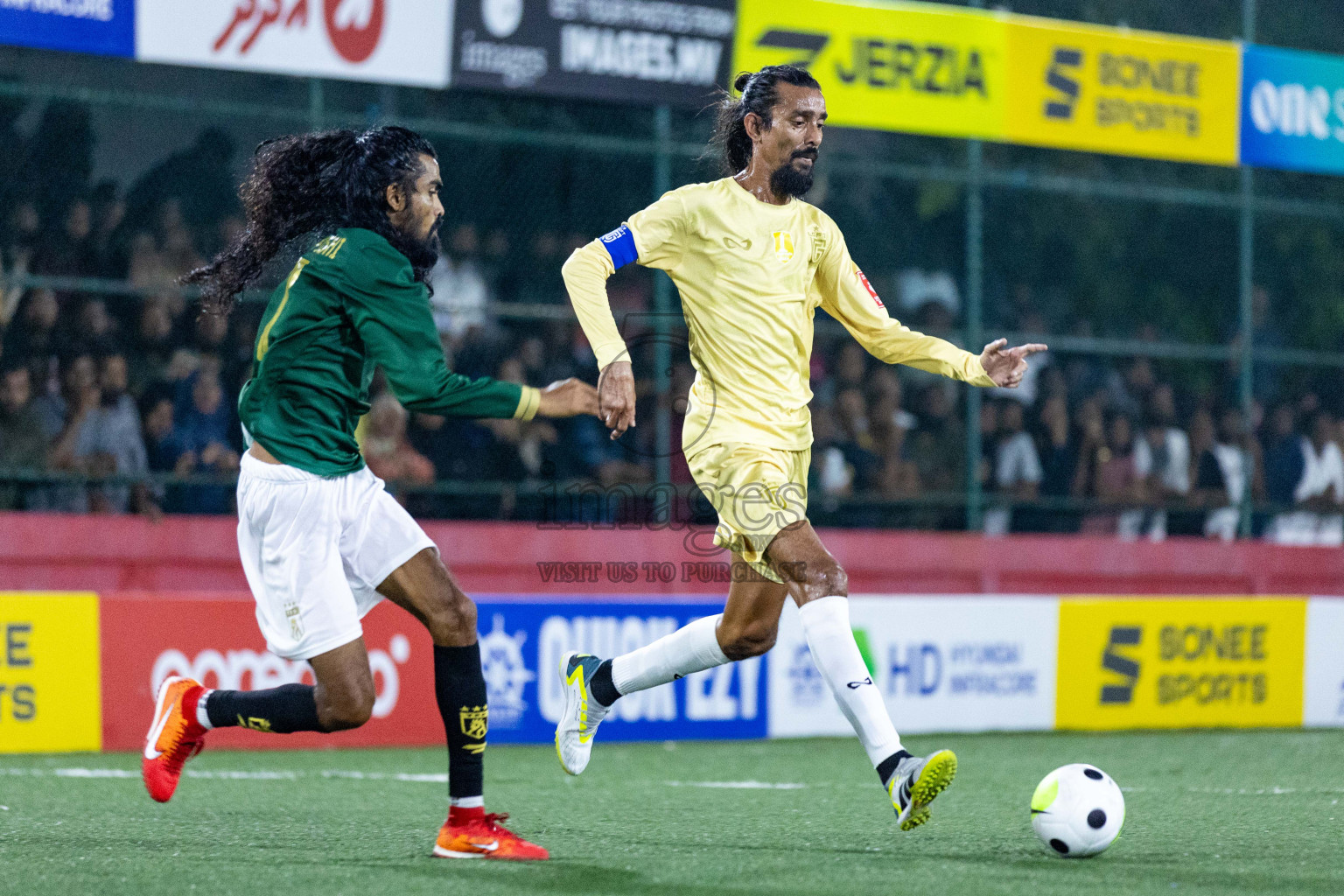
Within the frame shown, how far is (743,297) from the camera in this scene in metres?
5.54

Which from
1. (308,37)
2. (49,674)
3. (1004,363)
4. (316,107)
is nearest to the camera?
(1004,363)

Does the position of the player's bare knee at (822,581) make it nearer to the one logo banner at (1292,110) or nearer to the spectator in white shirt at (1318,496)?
the spectator in white shirt at (1318,496)

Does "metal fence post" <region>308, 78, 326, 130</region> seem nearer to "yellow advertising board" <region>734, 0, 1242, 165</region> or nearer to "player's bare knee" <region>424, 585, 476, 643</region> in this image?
"yellow advertising board" <region>734, 0, 1242, 165</region>

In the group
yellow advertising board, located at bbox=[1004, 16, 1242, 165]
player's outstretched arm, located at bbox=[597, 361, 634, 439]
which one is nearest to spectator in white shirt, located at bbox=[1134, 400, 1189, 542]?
yellow advertising board, located at bbox=[1004, 16, 1242, 165]

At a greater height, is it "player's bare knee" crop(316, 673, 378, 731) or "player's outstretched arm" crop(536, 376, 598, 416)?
"player's outstretched arm" crop(536, 376, 598, 416)

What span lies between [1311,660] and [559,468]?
497 cm

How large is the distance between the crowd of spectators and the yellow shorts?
4.79 metres

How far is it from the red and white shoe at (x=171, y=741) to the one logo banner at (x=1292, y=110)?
401 inches

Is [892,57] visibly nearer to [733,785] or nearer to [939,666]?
[939,666]

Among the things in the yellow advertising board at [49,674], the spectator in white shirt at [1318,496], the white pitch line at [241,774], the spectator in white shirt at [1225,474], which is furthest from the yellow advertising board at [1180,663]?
the yellow advertising board at [49,674]

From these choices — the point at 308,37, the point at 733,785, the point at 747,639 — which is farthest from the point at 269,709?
the point at 308,37

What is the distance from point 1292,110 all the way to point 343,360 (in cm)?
1038

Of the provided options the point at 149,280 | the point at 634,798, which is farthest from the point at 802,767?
the point at 149,280

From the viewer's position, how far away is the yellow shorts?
526cm
